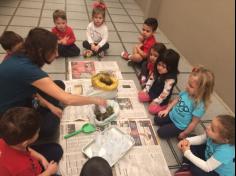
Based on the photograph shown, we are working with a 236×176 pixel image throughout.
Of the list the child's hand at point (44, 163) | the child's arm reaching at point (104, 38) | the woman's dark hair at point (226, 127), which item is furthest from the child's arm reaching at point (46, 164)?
the child's arm reaching at point (104, 38)

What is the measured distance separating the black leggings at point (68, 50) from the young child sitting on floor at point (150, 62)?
60cm

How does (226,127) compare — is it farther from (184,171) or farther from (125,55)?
(125,55)

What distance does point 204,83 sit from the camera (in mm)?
1301

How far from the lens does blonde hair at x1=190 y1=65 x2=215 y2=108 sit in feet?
4.27

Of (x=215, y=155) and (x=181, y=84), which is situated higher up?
(x=215, y=155)

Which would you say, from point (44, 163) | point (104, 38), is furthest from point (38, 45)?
point (104, 38)

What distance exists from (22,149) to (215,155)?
78 cm

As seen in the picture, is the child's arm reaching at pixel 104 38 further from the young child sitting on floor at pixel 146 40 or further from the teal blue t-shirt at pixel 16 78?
the teal blue t-shirt at pixel 16 78

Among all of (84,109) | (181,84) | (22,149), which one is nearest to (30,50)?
(22,149)

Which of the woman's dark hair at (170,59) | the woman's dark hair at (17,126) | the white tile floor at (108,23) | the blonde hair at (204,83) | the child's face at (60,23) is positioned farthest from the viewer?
the child's face at (60,23)

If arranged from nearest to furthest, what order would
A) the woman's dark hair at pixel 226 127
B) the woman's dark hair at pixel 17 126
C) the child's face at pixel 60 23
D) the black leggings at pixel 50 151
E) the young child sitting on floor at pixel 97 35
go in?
the woman's dark hair at pixel 17 126 < the woman's dark hair at pixel 226 127 < the black leggings at pixel 50 151 < the child's face at pixel 60 23 < the young child sitting on floor at pixel 97 35

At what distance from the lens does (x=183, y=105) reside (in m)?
1.42

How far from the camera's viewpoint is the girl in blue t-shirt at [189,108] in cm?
131

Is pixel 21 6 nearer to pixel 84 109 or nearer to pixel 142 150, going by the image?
pixel 84 109
